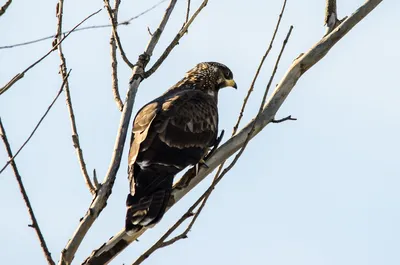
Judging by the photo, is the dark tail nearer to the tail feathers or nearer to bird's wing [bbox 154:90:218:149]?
the tail feathers

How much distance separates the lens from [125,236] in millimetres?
5562

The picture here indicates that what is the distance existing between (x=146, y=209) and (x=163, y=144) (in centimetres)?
114

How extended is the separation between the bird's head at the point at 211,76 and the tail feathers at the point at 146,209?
9.49 ft

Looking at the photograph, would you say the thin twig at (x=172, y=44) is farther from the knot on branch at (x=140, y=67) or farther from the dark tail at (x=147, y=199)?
the dark tail at (x=147, y=199)

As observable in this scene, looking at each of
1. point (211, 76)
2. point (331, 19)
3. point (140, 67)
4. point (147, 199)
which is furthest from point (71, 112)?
point (211, 76)

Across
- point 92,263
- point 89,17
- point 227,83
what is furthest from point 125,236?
point 227,83

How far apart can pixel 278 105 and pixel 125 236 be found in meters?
1.66

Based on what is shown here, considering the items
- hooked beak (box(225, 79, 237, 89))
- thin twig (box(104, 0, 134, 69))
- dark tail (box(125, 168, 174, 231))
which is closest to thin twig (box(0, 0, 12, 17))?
thin twig (box(104, 0, 134, 69))

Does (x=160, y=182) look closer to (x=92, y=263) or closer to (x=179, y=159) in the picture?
(x=179, y=159)

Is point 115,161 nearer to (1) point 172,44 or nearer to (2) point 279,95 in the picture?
(1) point 172,44

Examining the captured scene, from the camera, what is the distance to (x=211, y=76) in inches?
368

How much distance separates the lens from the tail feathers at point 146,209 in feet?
19.2

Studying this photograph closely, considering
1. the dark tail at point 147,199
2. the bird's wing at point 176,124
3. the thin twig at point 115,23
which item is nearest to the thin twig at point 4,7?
the thin twig at point 115,23

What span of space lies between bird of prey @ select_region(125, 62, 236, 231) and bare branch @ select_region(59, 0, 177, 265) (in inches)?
22.3
